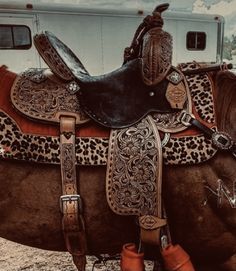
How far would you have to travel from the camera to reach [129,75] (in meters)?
1.51

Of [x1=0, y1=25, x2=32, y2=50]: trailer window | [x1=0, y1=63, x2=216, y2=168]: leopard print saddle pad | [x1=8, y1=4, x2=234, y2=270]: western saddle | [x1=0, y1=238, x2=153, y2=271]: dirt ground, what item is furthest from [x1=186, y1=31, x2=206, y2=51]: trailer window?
[x1=0, y1=63, x2=216, y2=168]: leopard print saddle pad

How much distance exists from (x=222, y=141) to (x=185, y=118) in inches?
6.7

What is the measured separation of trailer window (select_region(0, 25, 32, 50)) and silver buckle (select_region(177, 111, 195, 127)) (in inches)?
177

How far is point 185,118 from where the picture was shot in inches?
55.5

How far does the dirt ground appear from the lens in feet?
9.76

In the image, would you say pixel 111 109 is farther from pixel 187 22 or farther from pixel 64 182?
pixel 187 22

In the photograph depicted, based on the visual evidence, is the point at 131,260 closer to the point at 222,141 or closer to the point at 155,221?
the point at 155,221

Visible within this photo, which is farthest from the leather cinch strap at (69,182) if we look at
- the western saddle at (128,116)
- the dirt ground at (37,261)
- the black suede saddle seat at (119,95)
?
the dirt ground at (37,261)

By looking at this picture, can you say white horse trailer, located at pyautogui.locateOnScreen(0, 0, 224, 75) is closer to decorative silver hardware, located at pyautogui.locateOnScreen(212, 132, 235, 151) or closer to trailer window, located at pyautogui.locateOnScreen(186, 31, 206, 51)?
trailer window, located at pyautogui.locateOnScreen(186, 31, 206, 51)

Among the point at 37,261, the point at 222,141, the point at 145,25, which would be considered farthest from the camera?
the point at 37,261

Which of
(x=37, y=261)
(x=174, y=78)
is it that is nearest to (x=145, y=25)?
(x=174, y=78)

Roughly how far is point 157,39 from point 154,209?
707 millimetres

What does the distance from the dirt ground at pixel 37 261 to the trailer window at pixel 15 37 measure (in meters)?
3.24

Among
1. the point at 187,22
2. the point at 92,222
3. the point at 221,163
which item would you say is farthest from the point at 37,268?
the point at 187,22
